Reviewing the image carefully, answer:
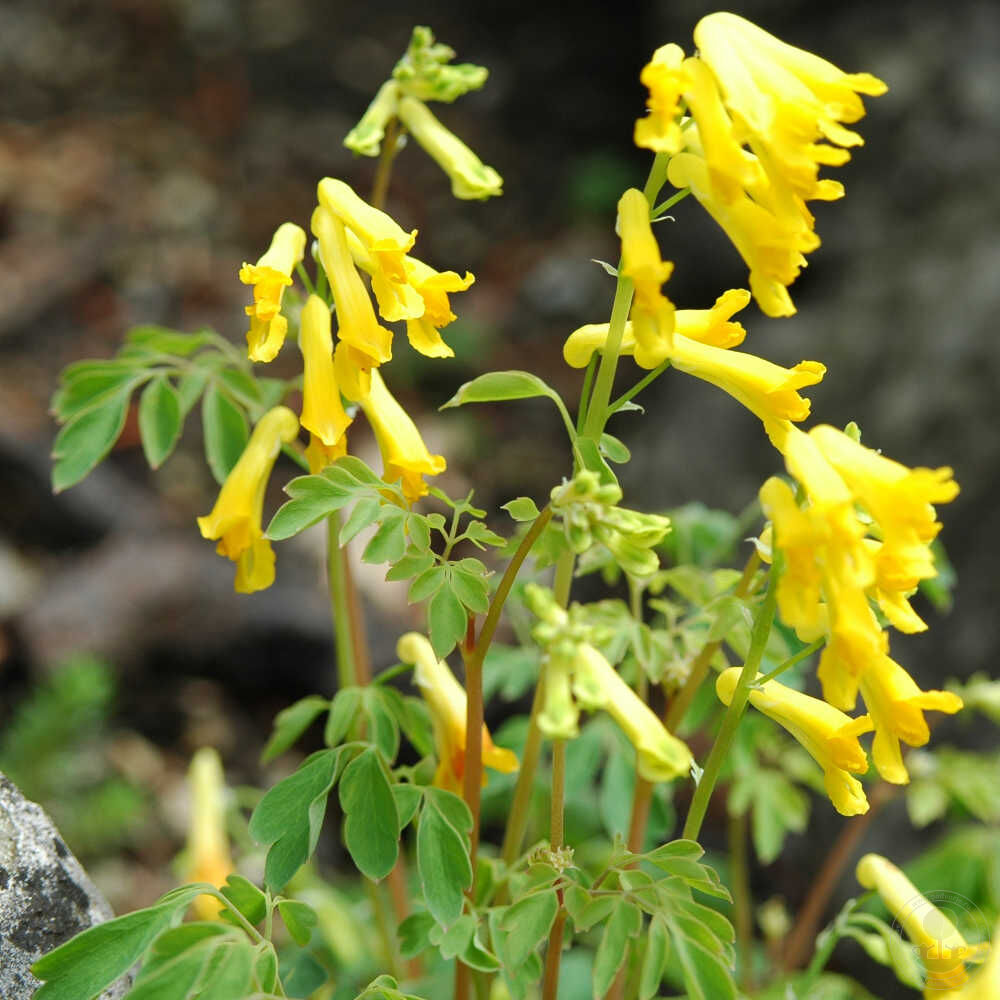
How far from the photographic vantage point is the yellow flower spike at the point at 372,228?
1.25 meters

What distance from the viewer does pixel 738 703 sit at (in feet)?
3.79

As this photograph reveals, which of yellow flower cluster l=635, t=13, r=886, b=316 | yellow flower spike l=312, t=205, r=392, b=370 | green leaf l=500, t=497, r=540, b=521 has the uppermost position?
yellow flower cluster l=635, t=13, r=886, b=316

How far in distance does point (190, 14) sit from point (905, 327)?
4.28 meters

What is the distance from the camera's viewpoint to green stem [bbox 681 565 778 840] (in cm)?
111

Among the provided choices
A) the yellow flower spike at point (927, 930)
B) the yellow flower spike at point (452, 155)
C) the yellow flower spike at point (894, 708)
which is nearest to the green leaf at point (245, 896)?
the yellow flower spike at point (894, 708)

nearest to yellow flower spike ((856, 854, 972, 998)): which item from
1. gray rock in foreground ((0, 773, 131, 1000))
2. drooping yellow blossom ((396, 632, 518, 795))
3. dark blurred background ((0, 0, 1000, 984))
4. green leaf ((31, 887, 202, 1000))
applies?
drooping yellow blossom ((396, 632, 518, 795))

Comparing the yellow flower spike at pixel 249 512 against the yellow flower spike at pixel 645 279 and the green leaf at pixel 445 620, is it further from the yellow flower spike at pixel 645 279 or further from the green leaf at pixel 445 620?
the yellow flower spike at pixel 645 279

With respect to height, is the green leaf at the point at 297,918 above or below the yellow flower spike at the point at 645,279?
below

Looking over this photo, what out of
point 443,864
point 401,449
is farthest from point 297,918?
point 401,449

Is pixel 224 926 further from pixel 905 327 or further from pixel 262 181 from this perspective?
pixel 262 181

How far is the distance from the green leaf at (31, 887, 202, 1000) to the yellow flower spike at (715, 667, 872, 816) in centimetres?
69

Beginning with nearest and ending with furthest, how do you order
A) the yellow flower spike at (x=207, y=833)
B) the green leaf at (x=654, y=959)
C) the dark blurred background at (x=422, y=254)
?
the green leaf at (x=654, y=959) → the yellow flower spike at (x=207, y=833) → the dark blurred background at (x=422, y=254)

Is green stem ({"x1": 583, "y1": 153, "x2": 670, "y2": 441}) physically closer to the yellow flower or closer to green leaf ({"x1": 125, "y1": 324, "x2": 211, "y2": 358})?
the yellow flower

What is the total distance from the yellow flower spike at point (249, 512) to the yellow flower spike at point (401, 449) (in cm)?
16
